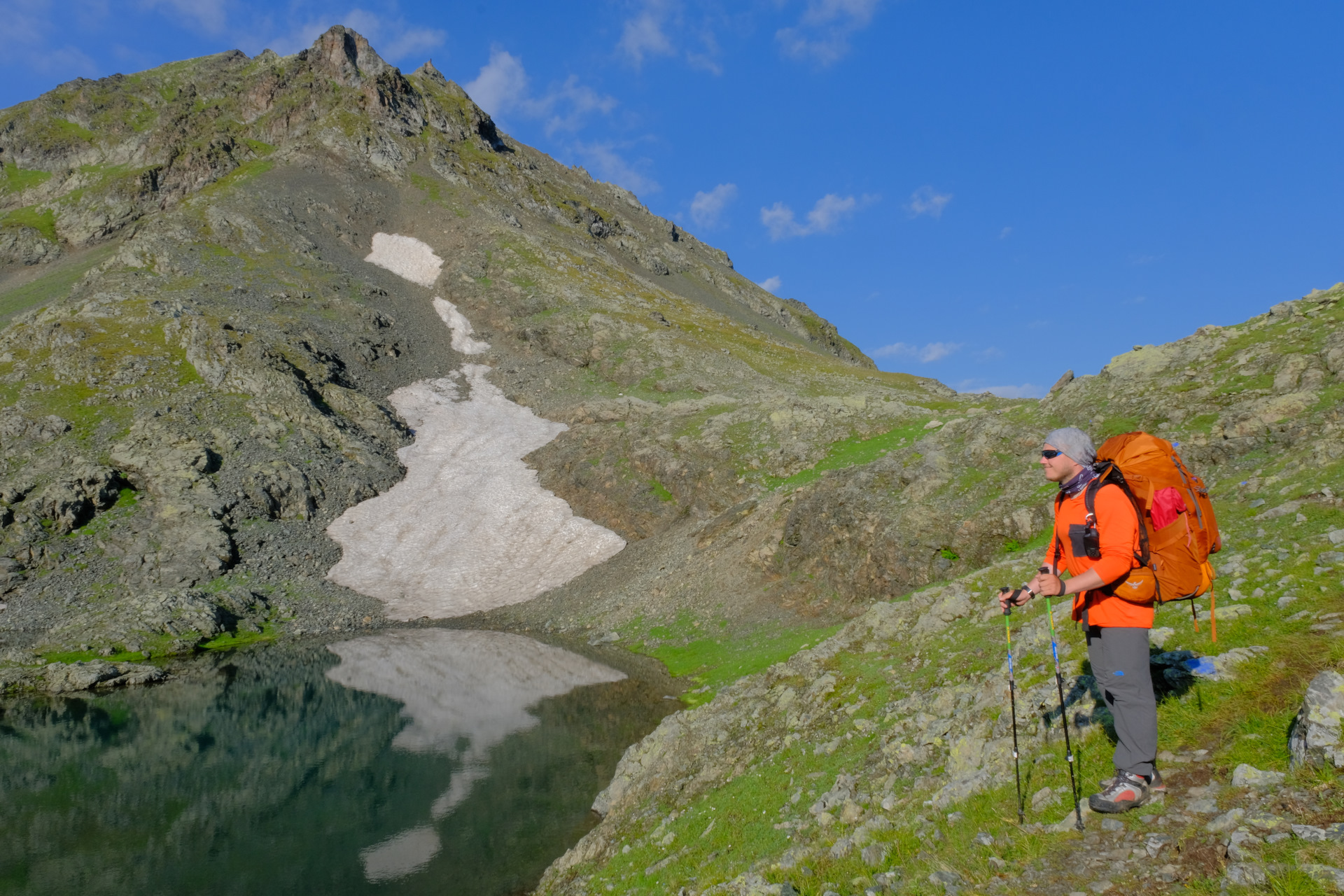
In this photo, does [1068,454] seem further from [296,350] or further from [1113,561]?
[296,350]

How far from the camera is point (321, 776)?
2842 cm

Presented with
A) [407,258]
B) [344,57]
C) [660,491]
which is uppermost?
[344,57]

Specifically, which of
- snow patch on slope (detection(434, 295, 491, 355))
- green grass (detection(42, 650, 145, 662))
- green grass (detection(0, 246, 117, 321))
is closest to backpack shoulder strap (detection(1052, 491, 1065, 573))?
green grass (detection(42, 650, 145, 662))

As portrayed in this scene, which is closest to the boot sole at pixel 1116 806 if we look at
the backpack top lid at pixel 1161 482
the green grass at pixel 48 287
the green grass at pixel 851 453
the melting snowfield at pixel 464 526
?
the backpack top lid at pixel 1161 482

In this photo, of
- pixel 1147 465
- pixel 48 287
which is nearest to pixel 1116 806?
pixel 1147 465

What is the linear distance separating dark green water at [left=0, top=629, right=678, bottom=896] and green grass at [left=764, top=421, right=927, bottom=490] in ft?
69.7

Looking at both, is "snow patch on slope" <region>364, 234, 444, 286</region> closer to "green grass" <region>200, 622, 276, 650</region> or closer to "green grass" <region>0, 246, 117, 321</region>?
"green grass" <region>0, 246, 117, 321</region>

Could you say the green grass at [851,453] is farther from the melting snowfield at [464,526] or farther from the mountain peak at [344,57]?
the mountain peak at [344,57]

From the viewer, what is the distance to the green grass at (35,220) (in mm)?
127750

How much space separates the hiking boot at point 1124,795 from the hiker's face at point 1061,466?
11.7 feet

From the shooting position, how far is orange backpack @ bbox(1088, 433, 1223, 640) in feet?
26.4

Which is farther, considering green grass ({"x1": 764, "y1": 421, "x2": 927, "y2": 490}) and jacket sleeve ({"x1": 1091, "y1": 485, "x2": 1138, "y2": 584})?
green grass ({"x1": 764, "y1": 421, "x2": 927, "y2": 490})

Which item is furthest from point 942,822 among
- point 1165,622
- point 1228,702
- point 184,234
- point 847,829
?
point 184,234

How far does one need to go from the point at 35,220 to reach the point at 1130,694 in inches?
7165
